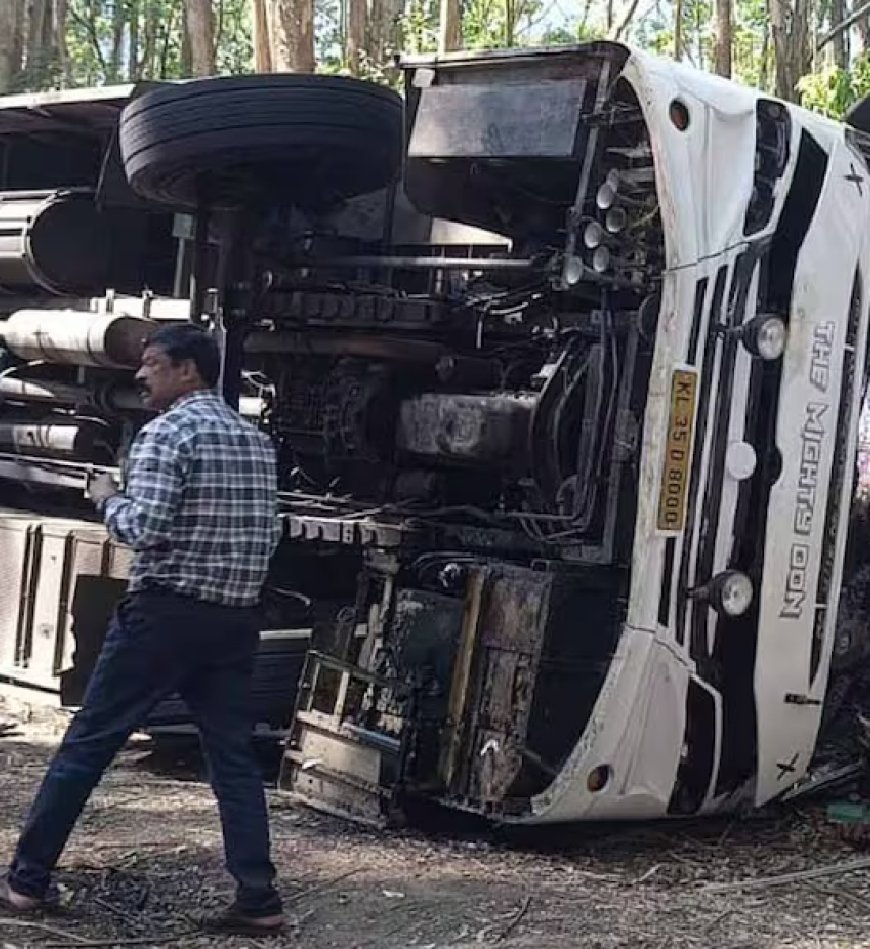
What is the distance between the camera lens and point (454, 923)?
4.91 m

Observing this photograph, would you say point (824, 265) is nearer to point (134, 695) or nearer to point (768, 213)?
point (768, 213)

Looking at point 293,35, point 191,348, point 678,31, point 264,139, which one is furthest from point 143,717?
point 678,31

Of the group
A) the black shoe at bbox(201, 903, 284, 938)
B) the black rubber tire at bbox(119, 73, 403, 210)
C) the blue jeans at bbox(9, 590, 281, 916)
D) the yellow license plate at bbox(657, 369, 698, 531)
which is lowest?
the black shoe at bbox(201, 903, 284, 938)

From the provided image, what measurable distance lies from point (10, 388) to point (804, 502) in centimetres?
442

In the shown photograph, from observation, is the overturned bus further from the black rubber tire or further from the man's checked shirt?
the man's checked shirt

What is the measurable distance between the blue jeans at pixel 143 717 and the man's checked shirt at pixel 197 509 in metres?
0.07

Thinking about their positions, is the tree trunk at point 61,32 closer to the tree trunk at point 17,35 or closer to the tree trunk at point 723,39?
the tree trunk at point 17,35

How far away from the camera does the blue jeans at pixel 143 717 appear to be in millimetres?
4723

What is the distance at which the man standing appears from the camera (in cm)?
471

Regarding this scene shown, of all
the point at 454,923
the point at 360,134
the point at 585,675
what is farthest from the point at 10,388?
the point at 454,923

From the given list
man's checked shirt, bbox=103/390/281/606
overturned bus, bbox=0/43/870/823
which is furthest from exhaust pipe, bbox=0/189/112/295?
man's checked shirt, bbox=103/390/281/606

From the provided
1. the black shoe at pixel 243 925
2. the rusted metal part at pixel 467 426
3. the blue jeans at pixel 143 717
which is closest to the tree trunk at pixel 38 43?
the rusted metal part at pixel 467 426

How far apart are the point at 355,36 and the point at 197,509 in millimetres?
16427

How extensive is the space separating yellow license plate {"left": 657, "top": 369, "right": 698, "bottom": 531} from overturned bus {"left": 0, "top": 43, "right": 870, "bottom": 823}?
0.5 inches
